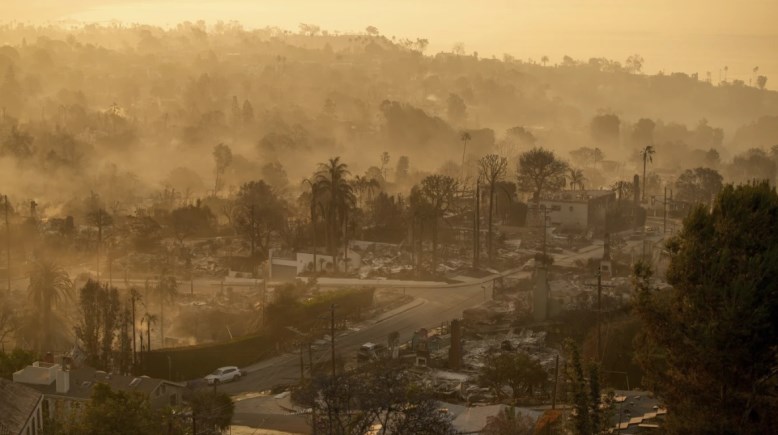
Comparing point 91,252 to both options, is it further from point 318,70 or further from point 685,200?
point 318,70

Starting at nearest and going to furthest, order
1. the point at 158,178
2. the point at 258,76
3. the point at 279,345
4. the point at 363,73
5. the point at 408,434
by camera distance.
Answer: the point at 408,434
the point at 279,345
the point at 158,178
the point at 258,76
the point at 363,73

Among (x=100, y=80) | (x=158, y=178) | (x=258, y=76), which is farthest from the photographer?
(x=258, y=76)

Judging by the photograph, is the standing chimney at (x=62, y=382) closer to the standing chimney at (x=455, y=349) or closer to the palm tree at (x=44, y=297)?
the palm tree at (x=44, y=297)

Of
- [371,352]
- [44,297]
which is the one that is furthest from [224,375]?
[44,297]

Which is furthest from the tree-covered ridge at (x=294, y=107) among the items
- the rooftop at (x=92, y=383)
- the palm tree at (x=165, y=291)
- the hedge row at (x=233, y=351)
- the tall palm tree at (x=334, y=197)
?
the rooftop at (x=92, y=383)

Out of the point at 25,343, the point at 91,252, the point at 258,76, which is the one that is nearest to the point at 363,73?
the point at 258,76

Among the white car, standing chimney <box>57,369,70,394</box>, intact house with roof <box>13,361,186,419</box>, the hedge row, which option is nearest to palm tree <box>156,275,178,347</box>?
the hedge row

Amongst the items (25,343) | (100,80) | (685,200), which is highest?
(100,80)
